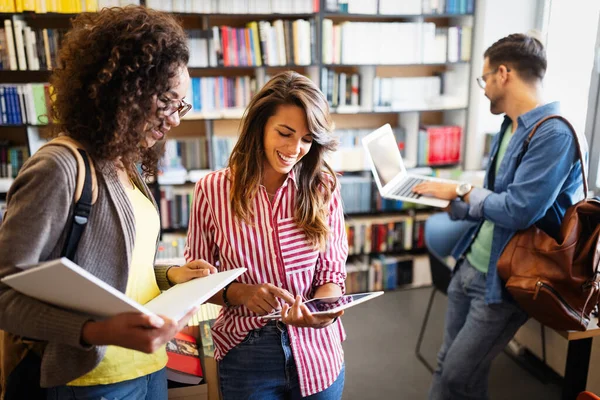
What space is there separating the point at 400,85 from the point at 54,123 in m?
2.98

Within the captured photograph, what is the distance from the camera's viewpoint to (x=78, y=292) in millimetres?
824

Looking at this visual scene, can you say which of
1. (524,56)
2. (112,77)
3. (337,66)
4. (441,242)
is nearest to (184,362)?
(112,77)

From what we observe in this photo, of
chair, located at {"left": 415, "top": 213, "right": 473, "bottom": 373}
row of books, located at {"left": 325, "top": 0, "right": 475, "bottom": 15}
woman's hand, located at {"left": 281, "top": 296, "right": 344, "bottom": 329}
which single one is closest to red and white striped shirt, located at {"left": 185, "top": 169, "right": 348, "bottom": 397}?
woman's hand, located at {"left": 281, "top": 296, "right": 344, "bottom": 329}

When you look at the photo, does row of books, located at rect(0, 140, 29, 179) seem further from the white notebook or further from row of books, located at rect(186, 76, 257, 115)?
the white notebook

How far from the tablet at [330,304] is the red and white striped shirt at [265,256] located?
0.38 ft

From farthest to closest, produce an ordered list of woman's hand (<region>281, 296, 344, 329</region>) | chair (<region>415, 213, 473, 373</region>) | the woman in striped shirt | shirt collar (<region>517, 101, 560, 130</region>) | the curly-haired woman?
chair (<region>415, 213, 473, 373</region>)
shirt collar (<region>517, 101, 560, 130</region>)
the woman in striped shirt
woman's hand (<region>281, 296, 344, 329</region>)
the curly-haired woman

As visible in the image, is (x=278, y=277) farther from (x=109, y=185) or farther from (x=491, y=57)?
(x=491, y=57)

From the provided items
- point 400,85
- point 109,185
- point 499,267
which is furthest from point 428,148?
point 109,185

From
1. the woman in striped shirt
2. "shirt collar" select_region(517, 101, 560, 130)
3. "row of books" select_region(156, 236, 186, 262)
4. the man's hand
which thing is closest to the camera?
the woman in striped shirt

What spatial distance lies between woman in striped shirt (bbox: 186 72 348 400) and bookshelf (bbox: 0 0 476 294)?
2.04 metres

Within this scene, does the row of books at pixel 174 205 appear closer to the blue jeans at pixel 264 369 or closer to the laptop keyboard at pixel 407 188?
the laptop keyboard at pixel 407 188

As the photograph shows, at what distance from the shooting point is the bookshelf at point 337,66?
10.6 ft

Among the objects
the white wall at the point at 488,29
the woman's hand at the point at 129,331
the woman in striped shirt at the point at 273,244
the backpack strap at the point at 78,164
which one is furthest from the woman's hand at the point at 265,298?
the white wall at the point at 488,29

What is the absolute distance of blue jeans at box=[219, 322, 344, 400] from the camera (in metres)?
1.27
